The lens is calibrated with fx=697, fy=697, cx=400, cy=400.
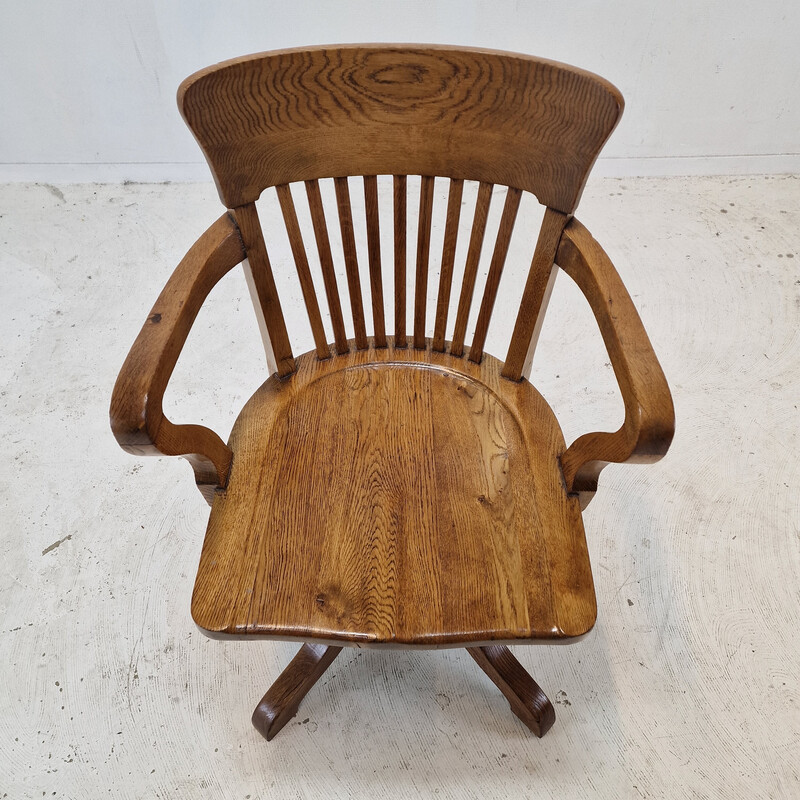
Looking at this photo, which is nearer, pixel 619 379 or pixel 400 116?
pixel 619 379

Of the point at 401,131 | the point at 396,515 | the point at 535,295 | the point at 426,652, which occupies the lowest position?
the point at 426,652

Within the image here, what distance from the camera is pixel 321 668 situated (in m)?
1.24

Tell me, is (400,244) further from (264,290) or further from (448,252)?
(264,290)

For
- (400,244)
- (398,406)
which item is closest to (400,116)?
(400,244)

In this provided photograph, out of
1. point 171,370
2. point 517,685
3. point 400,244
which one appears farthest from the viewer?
point 517,685

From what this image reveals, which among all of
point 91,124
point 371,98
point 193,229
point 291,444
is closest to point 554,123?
point 371,98

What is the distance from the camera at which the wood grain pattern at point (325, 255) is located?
3.44ft

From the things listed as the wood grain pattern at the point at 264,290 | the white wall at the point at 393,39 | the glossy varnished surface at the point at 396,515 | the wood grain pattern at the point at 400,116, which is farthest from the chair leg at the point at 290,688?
the white wall at the point at 393,39

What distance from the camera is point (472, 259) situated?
3.55 ft

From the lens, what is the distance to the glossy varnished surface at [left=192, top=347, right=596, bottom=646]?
2.89 feet

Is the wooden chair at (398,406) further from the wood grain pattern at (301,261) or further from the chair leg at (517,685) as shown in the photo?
the chair leg at (517,685)

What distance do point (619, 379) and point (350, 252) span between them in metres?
0.48

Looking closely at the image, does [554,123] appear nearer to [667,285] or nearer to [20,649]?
[667,285]

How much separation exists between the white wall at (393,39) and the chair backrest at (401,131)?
3.90 ft
